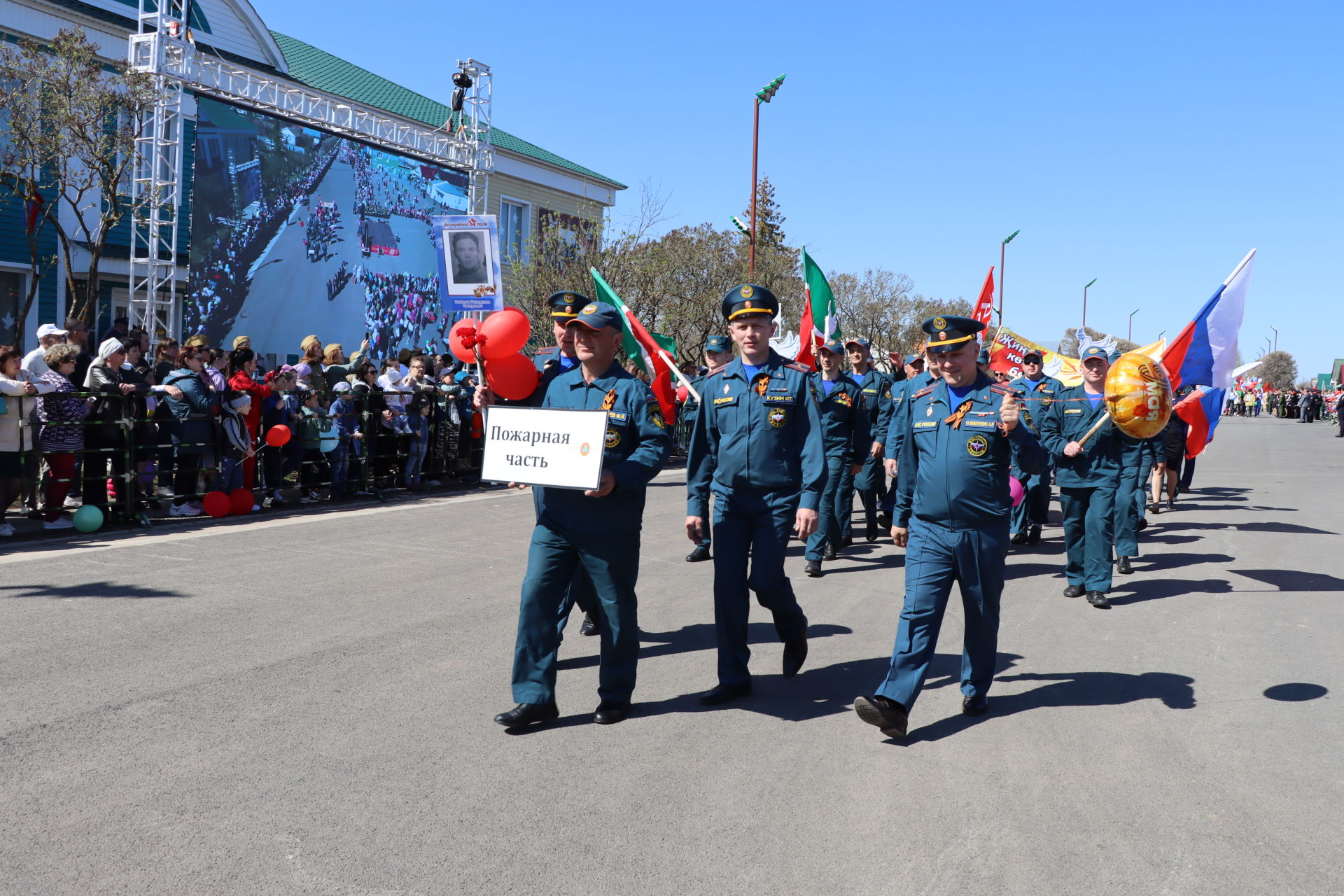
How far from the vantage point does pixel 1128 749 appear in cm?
493

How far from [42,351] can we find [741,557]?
324 inches

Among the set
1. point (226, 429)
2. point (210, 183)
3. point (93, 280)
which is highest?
point (210, 183)

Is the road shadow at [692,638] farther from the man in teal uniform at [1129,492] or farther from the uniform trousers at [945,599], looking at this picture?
the man in teal uniform at [1129,492]

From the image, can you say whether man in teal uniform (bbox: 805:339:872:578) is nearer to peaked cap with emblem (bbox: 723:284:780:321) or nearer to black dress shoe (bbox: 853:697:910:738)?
peaked cap with emblem (bbox: 723:284:780:321)

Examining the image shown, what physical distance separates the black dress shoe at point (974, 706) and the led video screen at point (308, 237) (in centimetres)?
1639

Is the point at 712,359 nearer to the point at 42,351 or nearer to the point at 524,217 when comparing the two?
the point at 42,351

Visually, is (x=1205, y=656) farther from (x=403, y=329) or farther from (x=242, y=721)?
(x=403, y=329)

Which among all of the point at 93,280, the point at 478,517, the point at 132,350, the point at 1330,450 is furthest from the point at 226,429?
the point at 1330,450

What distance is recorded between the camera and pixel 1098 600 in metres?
8.21

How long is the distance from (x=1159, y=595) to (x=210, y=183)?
53.7 ft

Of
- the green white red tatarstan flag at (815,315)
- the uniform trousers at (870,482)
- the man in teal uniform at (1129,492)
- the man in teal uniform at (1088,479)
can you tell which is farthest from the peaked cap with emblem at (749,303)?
the uniform trousers at (870,482)

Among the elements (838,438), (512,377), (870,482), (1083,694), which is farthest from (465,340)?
(870,482)

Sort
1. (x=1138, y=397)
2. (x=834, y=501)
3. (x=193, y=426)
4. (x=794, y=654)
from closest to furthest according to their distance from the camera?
→ (x=794, y=654) → (x=1138, y=397) → (x=834, y=501) → (x=193, y=426)

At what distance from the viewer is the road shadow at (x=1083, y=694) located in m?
5.33
